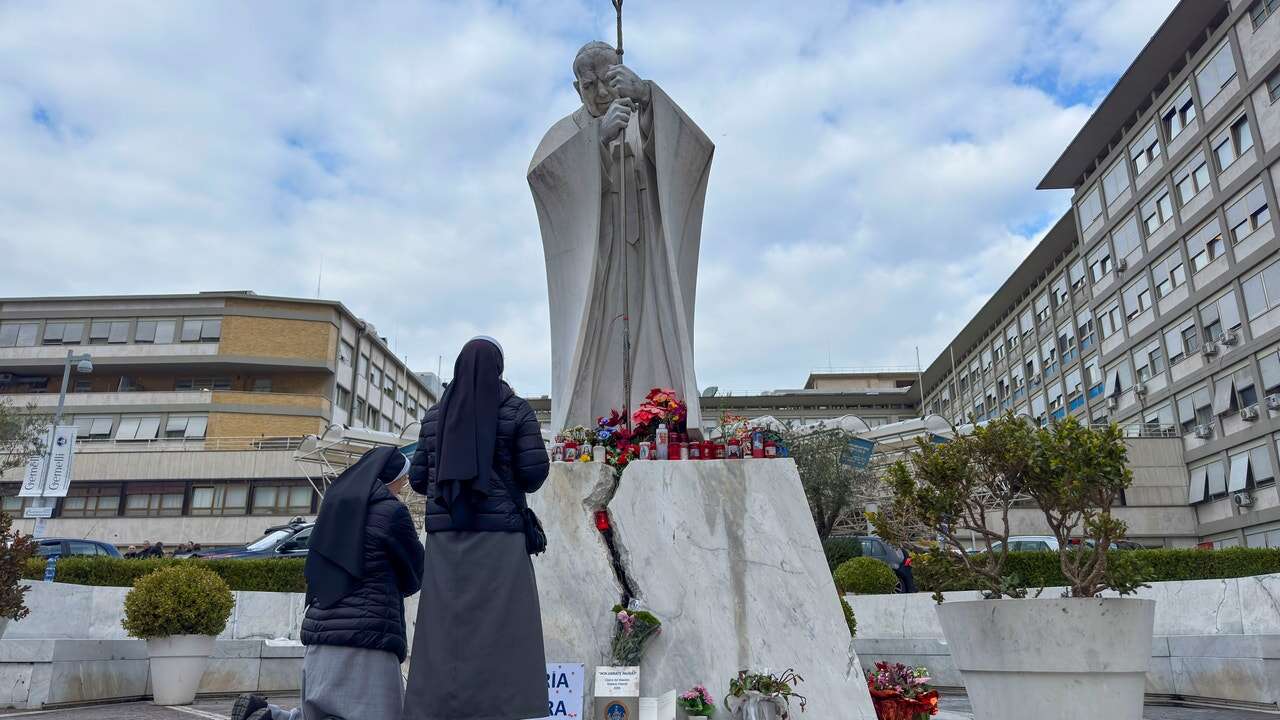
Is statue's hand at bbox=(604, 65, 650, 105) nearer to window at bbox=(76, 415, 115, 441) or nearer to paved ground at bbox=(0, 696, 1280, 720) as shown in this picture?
paved ground at bbox=(0, 696, 1280, 720)

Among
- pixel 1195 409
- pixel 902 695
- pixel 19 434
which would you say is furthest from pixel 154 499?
pixel 1195 409

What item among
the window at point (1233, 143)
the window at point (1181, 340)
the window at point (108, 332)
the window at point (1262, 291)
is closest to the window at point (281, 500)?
the window at point (108, 332)

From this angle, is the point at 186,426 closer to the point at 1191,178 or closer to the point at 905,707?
the point at 905,707

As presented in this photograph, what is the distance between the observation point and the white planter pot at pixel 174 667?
8.41 m

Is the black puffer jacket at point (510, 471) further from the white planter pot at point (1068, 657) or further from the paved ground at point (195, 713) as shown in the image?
the paved ground at point (195, 713)

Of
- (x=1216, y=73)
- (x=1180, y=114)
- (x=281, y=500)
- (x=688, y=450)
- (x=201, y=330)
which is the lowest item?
(x=688, y=450)

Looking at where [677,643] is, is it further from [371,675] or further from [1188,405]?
[1188,405]

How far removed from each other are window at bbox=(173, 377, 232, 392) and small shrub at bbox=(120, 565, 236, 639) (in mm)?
41496

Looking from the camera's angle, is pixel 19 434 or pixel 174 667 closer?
pixel 174 667

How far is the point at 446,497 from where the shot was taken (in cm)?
397

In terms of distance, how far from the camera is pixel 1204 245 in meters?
32.2

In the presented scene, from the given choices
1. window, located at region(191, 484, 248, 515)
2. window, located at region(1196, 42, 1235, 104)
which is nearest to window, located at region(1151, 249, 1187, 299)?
window, located at region(1196, 42, 1235, 104)

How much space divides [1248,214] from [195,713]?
33511 mm

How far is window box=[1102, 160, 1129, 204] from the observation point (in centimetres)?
3759
